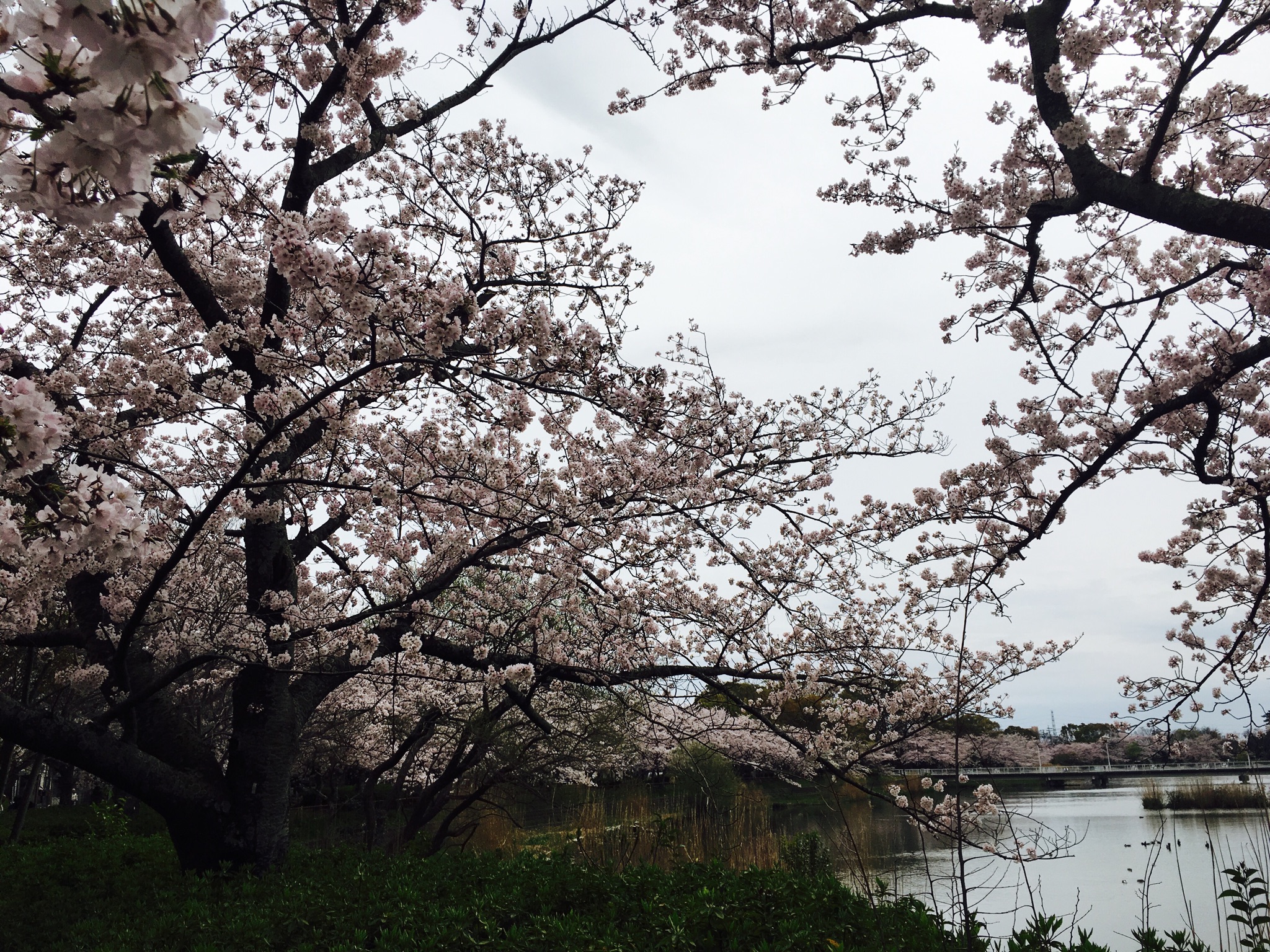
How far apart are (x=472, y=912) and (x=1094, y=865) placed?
1114cm

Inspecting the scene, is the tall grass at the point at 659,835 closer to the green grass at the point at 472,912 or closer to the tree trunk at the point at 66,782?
the green grass at the point at 472,912

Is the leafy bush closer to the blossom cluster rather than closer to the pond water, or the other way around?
the pond water

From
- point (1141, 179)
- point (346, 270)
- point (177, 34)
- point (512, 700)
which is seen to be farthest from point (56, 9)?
point (512, 700)

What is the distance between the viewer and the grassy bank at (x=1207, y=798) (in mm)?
15844

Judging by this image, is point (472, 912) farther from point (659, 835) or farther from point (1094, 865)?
point (1094, 865)

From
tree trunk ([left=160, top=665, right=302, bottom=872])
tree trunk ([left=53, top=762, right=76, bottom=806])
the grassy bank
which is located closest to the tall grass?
tree trunk ([left=160, top=665, right=302, bottom=872])

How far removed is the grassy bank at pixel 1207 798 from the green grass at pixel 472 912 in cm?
1455

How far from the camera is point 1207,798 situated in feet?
51.1

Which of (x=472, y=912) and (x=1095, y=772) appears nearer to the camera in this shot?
(x=472, y=912)

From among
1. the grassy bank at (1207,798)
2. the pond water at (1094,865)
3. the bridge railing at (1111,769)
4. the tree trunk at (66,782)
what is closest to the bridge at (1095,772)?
the bridge railing at (1111,769)

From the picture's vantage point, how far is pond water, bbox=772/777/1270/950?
5.31 metres

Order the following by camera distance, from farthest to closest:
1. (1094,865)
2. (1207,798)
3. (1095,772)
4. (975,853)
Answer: (1095,772) < (1207,798) < (1094,865) < (975,853)

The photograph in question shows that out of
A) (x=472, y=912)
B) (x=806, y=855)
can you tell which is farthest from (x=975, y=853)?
Result: (x=472, y=912)

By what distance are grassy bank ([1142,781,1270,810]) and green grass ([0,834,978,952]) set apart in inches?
573
